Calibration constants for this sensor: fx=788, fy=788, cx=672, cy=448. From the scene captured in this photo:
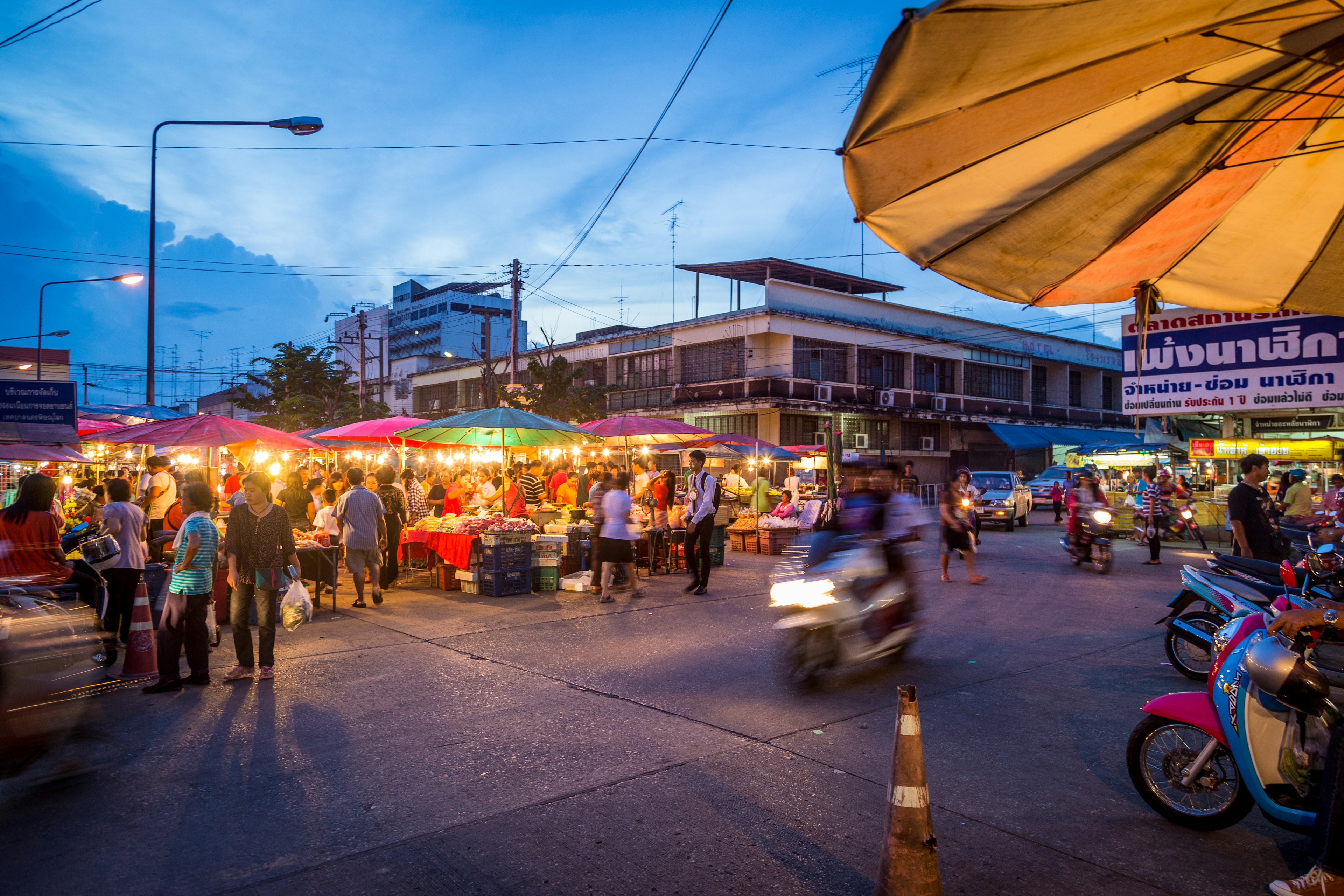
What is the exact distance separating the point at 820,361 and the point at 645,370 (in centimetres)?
862

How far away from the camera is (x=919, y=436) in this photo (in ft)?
129

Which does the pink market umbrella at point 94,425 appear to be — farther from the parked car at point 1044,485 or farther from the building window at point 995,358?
the building window at point 995,358

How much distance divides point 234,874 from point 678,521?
37.0 feet

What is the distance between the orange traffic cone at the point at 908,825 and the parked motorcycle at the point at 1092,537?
12.1 meters

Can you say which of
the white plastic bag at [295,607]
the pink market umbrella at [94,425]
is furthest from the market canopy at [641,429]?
the pink market umbrella at [94,425]

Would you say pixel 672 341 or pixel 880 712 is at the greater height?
pixel 672 341

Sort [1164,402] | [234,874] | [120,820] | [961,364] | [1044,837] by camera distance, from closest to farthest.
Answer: [234,874]
[1044,837]
[120,820]
[1164,402]
[961,364]

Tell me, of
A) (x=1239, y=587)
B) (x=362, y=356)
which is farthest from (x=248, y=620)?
(x=362, y=356)

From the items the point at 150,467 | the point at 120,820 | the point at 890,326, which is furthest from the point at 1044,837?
the point at 890,326

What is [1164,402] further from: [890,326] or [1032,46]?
[890,326]

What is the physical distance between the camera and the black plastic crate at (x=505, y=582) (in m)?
11.2

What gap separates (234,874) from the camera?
3.57 metres

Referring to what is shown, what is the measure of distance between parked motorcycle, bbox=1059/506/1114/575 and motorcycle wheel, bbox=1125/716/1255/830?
10453 millimetres

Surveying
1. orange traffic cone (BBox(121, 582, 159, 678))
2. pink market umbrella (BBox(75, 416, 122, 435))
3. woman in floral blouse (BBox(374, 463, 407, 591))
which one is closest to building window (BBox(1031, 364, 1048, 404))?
woman in floral blouse (BBox(374, 463, 407, 591))
